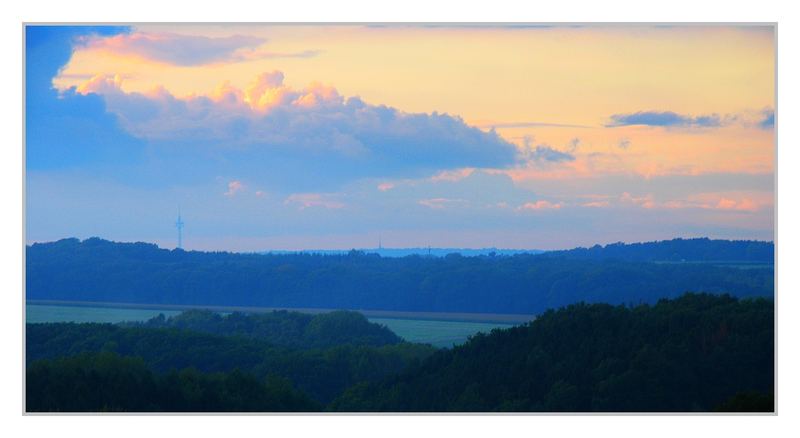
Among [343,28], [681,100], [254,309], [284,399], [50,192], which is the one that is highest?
[343,28]

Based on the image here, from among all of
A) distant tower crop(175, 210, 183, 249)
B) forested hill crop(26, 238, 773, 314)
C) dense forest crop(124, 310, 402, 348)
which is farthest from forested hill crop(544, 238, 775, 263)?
distant tower crop(175, 210, 183, 249)

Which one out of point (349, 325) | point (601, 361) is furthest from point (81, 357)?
point (601, 361)

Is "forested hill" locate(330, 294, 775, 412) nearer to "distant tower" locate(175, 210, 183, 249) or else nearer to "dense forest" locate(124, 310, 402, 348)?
"dense forest" locate(124, 310, 402, 348)

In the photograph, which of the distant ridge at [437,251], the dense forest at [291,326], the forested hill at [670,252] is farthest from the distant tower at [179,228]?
the forested hill at [670,252]
